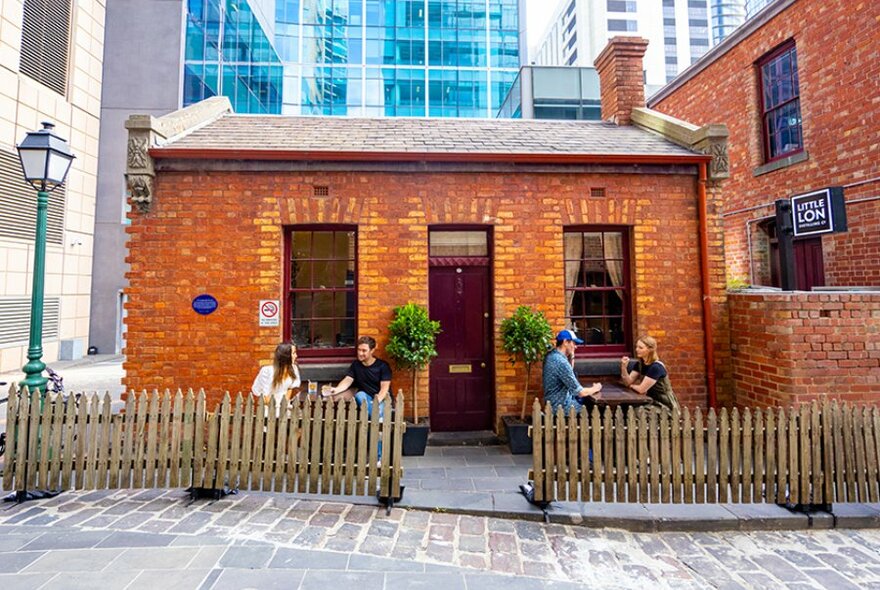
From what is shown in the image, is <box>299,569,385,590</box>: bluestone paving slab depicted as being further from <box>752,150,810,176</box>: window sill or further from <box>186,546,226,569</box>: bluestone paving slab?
<box>752,150,810,176</box>: window sill

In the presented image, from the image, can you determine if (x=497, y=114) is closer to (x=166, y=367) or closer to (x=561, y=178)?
(x=561, y=178)

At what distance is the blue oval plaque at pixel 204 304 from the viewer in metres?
6.66

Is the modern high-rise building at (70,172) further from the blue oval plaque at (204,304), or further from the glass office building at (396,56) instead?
the glass office building at (396,56)

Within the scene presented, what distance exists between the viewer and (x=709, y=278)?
7.15 meters

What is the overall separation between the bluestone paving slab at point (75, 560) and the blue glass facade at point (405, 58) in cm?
3634

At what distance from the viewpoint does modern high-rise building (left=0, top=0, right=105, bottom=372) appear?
44.0ft

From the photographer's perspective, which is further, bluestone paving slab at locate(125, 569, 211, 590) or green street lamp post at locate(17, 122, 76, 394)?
green street lamp post at locate(17, 122, 76, 394)

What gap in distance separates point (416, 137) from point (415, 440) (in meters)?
5.06

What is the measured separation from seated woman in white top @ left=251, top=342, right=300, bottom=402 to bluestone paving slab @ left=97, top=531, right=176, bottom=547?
67.5 inches

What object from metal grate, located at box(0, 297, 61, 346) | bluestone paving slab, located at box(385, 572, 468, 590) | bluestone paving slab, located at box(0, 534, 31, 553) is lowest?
bluestone paving slab, located at box(385, 572, 468, 590)

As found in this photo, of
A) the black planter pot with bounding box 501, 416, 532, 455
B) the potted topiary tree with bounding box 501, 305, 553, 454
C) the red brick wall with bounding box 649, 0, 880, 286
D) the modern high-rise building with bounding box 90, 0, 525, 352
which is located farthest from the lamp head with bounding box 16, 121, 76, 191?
the modern high-rise building with bounding box 90, 0, 525, 352

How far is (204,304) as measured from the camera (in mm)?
6676

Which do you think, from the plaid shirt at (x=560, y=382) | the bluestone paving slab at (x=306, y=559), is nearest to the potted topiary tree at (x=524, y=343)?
the plaid shirt at (x=560, y=382)

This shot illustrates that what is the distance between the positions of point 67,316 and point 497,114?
29569 mm
